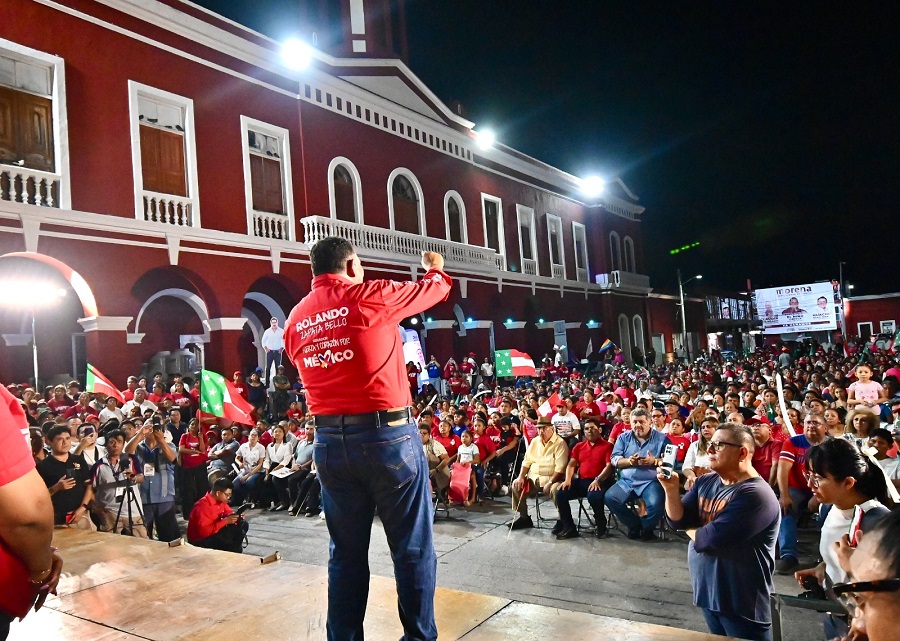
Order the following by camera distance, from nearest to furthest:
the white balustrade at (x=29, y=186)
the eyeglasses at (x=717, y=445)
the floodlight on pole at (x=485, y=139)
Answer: the eyeglasses at (x=717, y=445), the white balustrade at (x=29, y=186), the floodlight on pole at (x=485, y=139)

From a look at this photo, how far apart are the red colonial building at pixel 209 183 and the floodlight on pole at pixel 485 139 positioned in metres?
0.21

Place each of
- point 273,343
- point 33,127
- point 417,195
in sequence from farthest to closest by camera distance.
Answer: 1. point 417,195
2. point 273,343
3. point 33,127

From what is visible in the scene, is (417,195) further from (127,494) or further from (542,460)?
(127,494)

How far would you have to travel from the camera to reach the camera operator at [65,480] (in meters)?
5.87

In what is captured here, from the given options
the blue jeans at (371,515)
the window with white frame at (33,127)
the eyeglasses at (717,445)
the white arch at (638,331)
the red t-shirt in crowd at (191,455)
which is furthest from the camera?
the white arch at (638,331)

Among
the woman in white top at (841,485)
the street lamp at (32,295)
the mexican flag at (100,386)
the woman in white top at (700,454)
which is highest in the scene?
the street lamp at (32,295)

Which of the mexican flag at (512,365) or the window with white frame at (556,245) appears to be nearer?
the mexican flag at (512,365)

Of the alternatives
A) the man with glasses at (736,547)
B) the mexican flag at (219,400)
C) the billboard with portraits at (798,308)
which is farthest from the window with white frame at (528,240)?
the billboard with portraits at (798,308)

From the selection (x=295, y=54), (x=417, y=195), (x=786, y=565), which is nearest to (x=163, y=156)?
(x=295, y=54)

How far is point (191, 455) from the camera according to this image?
26.8 ft

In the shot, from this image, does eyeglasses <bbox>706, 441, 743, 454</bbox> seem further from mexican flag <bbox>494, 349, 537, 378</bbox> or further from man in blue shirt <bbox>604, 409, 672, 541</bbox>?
mexican flag <bbox>494, 349, 537, 378</bbox>

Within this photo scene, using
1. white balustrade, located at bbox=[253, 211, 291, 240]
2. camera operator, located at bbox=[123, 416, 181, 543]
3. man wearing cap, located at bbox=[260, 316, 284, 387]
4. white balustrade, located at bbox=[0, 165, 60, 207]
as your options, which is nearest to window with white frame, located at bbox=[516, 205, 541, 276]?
white balustrade, located at bbox=[253, 211, 291, 240]

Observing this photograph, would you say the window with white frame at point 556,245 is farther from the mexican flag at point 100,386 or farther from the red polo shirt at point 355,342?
the red polo shirt at point 355,342

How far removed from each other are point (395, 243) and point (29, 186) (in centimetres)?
877
